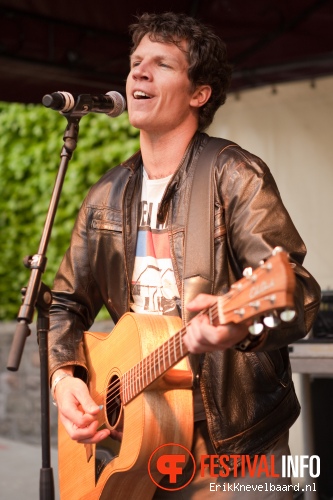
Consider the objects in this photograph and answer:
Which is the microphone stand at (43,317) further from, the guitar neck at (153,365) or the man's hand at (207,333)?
the man's hand at (207,333)

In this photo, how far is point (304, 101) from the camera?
207 inches

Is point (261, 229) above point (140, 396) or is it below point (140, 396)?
above

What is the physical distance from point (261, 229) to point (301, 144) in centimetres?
308

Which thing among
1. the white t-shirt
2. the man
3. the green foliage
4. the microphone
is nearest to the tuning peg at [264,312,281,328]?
the man

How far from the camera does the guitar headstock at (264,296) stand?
1773 mm

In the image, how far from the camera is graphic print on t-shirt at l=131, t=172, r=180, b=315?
2.60 metres

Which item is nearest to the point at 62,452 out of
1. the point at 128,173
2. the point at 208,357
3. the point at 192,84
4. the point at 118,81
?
the point at 208,357

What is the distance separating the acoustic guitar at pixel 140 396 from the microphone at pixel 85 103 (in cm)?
74

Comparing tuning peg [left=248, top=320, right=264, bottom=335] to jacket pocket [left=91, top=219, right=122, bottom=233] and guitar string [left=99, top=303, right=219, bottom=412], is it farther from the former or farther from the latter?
jacket pocket [left=91, top=219, right=122, bottom=233]

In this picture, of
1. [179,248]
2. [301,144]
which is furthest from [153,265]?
[301,144]

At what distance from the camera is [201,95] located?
288 cm

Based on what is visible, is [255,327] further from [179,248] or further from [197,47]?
[197,47]

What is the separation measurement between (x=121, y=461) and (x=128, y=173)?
1071 millimetres

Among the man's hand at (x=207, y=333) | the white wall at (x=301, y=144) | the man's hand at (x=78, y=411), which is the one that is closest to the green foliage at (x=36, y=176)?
the white wall at (x=301, y=144)
